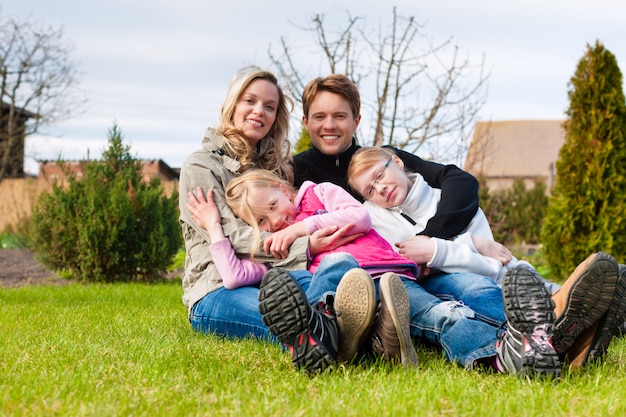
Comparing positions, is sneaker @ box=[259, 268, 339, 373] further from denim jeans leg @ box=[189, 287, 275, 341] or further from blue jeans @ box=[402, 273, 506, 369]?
denim jeans leg @ box=[189, 287, 275, 341]

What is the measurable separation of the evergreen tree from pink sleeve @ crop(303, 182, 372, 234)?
7096mm

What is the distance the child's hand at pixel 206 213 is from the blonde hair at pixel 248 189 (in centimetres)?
10

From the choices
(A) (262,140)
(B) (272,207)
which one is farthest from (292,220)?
(A) (262,140)

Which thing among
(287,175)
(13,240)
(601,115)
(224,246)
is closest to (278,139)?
(287,175)

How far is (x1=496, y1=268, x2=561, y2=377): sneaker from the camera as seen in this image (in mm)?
2430

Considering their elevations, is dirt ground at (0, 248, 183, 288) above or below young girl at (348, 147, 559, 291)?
below

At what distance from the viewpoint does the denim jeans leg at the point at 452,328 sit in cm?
277

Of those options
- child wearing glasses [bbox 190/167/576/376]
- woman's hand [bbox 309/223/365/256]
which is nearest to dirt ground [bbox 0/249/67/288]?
child wearing glasses [bbox 190/167/576/376]

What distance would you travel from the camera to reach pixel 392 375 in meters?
2.62

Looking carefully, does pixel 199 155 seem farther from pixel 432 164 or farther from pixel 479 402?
pixel 479 402

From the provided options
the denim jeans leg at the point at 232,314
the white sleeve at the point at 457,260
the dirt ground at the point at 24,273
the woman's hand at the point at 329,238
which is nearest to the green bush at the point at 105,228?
the dirt ground at the point at 24,273

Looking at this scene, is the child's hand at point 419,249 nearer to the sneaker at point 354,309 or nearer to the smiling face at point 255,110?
the sneaker at point 354,309

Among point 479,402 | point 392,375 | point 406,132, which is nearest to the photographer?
point 479,402

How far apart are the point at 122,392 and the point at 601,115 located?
Answer: 911 centimetres
